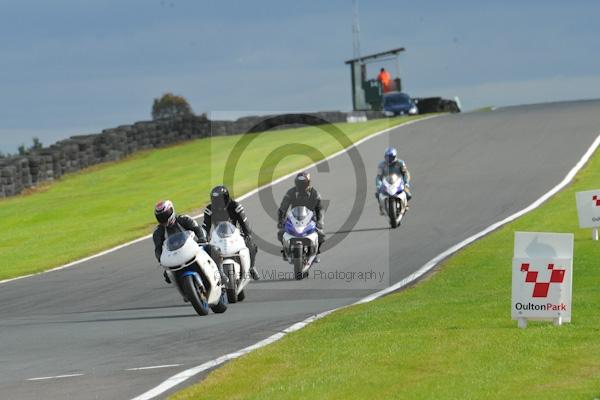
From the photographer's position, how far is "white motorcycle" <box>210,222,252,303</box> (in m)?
16.9

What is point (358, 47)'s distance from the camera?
6988 cm

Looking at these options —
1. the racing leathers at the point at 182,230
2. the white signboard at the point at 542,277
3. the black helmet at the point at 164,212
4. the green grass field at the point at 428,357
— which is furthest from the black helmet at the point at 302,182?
the white signboard at the point at 542,277

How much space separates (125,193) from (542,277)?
98.3ft

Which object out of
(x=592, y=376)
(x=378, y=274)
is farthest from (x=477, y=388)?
(x=378, y=274)

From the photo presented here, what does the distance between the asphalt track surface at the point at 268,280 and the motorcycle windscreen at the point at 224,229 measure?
1054 millimetres

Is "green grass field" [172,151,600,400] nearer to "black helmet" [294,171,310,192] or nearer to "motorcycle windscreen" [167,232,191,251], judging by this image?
"motorcycle windscreen" [167,232,191,251]

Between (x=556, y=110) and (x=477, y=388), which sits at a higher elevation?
(x=556, y=110)

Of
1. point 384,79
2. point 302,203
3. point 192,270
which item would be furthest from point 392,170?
point 384,79

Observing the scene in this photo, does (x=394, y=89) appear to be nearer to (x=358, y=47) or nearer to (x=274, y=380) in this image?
(x=358, y=47)

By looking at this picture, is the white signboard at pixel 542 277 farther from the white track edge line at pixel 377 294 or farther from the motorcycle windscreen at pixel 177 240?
the motorcycle windscreen at pixel 177 240

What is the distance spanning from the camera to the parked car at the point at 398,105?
198 feet

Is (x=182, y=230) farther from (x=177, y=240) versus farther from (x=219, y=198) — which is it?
(x=219, y=198)

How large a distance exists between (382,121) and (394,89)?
47.3 ft

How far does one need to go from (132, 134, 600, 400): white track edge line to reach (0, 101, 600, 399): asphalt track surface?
178mm
